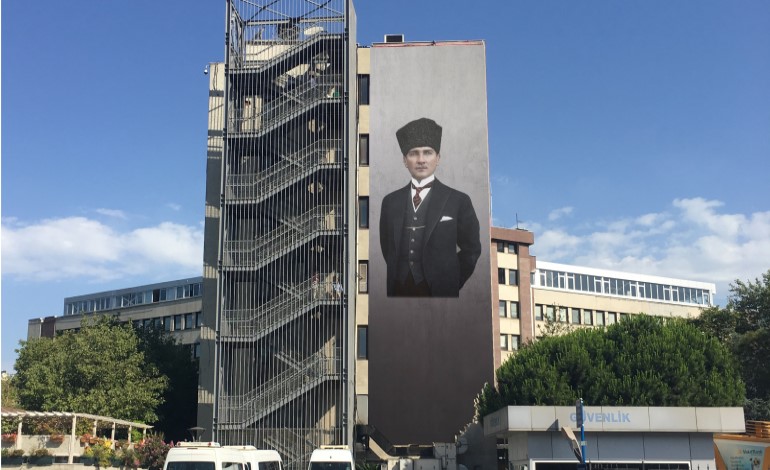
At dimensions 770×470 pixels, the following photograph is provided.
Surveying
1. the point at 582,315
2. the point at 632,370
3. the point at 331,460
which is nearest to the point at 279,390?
the point at 331,460

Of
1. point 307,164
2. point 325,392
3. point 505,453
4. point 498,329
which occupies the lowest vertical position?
point 505,453

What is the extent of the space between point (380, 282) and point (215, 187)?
1291 centimetres

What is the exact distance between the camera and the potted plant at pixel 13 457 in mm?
38219

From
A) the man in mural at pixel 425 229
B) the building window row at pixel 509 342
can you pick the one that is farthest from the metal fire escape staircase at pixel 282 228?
the building window row at pixel 509 342

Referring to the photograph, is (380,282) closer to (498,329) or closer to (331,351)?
(331,351)

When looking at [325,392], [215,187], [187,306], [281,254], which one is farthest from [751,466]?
[187,306]

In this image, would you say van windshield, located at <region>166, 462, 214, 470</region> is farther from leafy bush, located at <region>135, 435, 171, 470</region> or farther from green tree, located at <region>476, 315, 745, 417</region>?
green tree, located at <region>476, 315, 745, 417</region>

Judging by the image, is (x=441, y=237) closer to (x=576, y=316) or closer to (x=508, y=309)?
(x=508, y=309)

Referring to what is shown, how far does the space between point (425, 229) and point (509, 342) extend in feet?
88.3

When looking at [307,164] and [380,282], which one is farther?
[380,282]

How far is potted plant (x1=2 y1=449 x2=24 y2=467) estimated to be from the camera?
125 feet

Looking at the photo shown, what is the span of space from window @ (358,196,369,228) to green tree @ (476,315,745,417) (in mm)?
15851

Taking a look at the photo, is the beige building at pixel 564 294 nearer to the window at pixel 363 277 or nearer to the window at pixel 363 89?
the window at pixel 363 277

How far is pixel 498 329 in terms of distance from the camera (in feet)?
262
